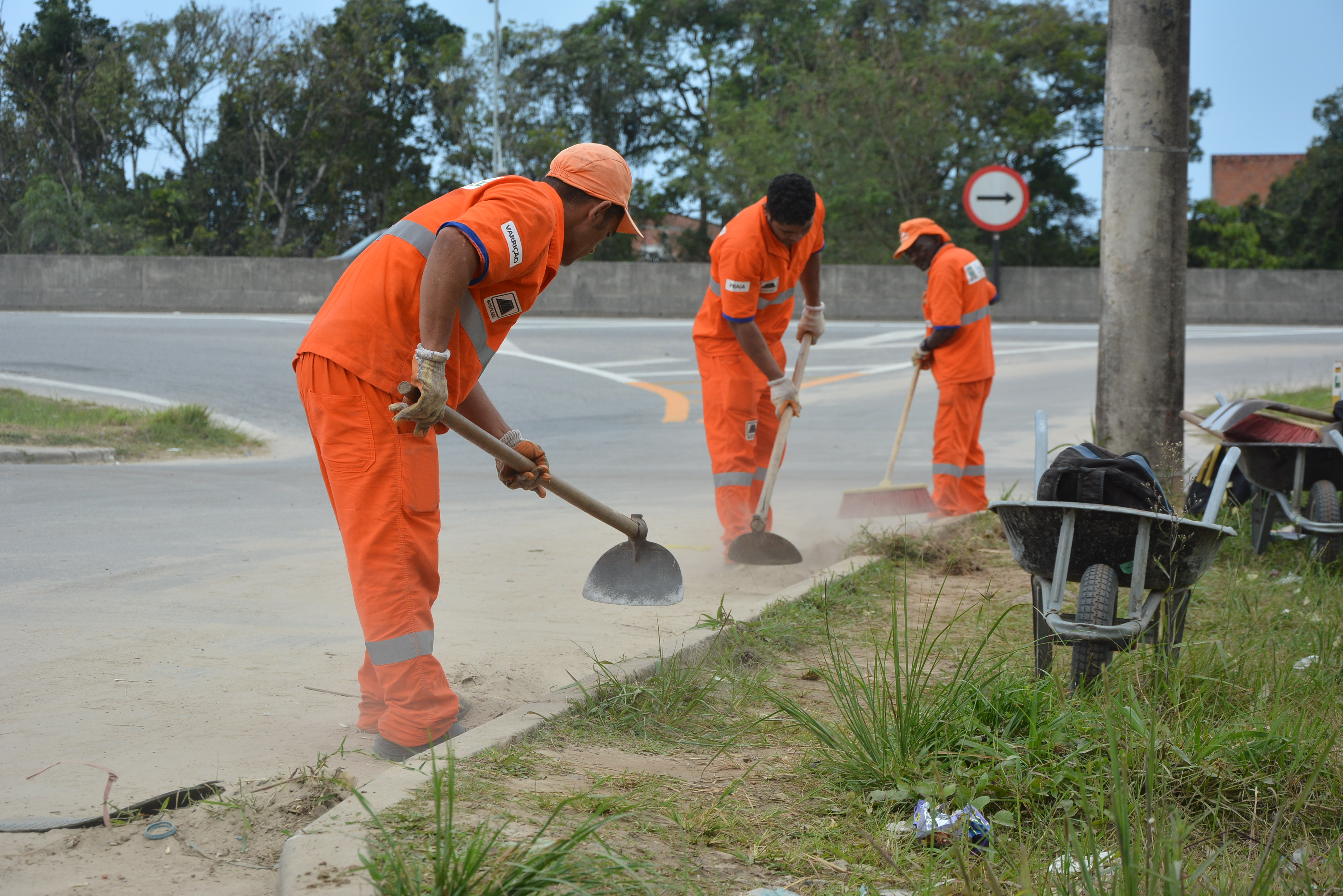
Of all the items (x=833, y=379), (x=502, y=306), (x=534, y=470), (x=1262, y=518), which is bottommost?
(x=1262, y=518)

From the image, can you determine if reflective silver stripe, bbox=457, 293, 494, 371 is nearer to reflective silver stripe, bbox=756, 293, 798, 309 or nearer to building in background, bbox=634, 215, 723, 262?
reflective silver stripe, bbox=756, 293, 798, 309

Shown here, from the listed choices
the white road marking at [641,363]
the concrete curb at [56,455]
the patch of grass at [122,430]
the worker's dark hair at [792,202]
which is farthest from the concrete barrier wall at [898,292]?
the worker's dark hair at [792,202]

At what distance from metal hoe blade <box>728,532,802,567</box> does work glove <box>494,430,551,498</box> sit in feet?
6.90

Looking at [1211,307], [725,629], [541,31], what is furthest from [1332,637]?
[541,31]

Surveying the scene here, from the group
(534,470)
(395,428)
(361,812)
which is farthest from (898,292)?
(361,812)

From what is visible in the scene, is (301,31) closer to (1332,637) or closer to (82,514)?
(82,514)

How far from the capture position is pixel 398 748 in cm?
305

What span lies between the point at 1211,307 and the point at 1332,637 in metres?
21.3

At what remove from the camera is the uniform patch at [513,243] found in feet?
10.00

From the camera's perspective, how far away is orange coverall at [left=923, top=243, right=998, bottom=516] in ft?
22.4

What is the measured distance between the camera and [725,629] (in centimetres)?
395

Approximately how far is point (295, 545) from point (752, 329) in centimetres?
266

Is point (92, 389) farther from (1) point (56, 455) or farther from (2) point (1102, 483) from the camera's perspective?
(2) point (1102, 483)

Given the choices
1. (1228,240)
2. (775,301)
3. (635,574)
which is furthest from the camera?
(1228,240)
